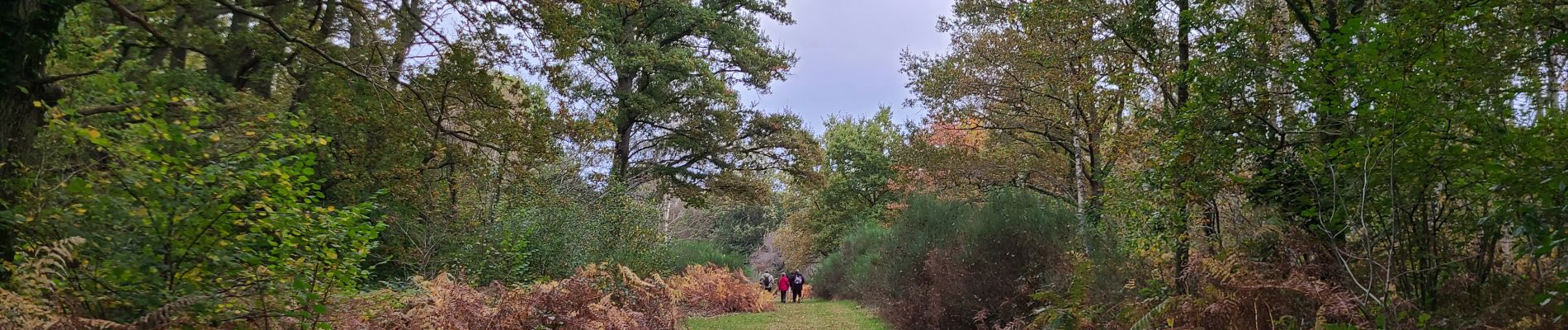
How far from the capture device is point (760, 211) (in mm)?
Result: 52969

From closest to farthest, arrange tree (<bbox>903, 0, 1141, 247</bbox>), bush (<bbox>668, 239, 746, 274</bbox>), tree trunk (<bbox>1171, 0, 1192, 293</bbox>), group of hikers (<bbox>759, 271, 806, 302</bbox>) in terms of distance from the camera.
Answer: tree trunk (<bbox>1171, 0, 1192, 293</bbox>) < tree (<bbox>903, 0, 1141, 247</bbox>) < bush (<bbox>668, 239, 746, 274</bbox>) < group of hikers (<bbox>759, 271, 806, 302</bbox>)

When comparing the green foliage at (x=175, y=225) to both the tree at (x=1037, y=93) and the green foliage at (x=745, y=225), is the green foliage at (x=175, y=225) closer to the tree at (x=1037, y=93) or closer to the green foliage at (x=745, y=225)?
the tree at (x=1037, y=93)

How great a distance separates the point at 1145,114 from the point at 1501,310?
122 inches

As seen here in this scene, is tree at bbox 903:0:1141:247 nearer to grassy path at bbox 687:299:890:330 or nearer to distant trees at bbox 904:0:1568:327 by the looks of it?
distant trees at bbox 904:0:1568:327

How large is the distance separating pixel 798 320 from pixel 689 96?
6.64 m

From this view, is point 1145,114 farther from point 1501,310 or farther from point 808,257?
point 808,257

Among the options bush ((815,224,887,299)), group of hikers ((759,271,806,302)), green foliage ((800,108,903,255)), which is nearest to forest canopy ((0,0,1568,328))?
bush ((815,224,887,299))

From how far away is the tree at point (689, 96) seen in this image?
2003 cm

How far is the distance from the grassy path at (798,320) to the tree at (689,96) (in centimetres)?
385

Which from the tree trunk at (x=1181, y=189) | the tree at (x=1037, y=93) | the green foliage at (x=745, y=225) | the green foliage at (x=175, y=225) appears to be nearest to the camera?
the green foliage at (x=175, y=225)

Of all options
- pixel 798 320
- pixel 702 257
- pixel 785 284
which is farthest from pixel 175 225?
pixel 785 284

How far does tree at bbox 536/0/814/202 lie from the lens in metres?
20.0

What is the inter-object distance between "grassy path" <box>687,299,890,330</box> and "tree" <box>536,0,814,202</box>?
385cm

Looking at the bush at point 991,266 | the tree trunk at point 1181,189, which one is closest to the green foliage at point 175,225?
the tree trunk at point 1181,189
